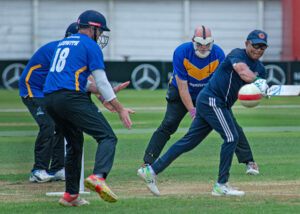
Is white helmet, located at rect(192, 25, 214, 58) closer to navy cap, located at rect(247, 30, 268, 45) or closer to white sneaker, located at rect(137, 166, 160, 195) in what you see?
navy cap, located at rect(247, 30, 268, 45)

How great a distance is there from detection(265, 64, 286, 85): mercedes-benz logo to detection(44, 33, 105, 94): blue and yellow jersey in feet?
75.7

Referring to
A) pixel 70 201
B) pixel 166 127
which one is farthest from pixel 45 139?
pixel 70 201

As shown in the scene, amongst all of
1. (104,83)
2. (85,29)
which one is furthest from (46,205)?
(85,29)

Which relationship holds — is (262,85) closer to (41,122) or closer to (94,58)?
(94,58)

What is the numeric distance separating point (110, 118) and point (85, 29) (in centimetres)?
1222

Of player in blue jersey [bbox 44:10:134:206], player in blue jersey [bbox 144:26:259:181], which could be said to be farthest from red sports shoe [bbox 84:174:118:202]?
player in blue jersey [bbox 144:26:259:181]

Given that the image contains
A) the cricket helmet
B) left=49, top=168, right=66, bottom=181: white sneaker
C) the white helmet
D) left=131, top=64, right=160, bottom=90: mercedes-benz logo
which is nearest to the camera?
the cricket helmet

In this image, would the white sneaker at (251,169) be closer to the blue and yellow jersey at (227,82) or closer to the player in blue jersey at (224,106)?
the player in blue jersey at (224,106)

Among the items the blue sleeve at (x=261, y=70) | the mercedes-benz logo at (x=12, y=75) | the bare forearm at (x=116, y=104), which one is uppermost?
the blue sleeve at (x=261, y=70)

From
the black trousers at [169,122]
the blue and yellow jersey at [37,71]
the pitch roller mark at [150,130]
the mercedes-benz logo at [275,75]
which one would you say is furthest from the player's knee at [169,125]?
the mercedes-benz logo at [275,75]

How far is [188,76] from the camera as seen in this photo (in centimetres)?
864

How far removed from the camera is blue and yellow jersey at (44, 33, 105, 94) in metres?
6.30

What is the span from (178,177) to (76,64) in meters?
3.03

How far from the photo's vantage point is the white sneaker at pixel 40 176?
28.5 ft
